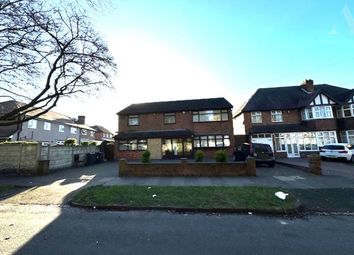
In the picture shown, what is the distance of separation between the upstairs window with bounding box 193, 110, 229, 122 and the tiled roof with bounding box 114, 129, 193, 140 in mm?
2307

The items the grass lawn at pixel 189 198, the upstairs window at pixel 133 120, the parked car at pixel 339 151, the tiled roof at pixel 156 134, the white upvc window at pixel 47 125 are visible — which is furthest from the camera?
the white upvc window at pixel 47 125

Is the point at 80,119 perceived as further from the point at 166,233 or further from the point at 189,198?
the point at 166,233

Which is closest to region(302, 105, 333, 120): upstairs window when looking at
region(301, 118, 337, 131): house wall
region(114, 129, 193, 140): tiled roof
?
region(301, 118, 337, 131): house wall

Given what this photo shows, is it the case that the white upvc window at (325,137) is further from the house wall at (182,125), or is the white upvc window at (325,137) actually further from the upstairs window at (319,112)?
the house wall at (182,125)

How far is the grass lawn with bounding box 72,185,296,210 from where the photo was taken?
7.20m

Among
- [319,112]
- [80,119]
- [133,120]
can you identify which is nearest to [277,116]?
[319,112]

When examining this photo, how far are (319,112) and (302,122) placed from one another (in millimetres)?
2112

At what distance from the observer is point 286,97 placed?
2939 cm

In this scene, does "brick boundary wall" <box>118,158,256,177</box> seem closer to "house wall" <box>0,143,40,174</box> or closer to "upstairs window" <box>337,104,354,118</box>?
"house wall" <box>0,143,40,174</box>

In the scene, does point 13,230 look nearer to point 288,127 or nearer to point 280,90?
point 288,127

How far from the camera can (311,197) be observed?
843 centimetres

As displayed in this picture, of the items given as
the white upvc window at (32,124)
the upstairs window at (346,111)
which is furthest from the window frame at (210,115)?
the white upvc window at (32,124)

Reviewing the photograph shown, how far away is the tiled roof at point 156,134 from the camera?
25844 mm

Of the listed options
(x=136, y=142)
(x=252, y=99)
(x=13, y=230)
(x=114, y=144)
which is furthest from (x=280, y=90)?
(x=13, y=230)
